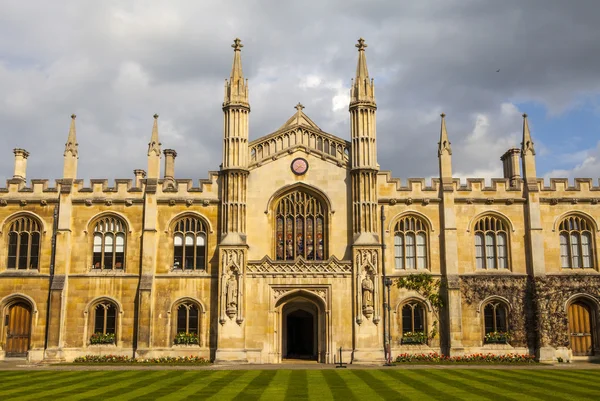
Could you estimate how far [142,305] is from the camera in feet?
111

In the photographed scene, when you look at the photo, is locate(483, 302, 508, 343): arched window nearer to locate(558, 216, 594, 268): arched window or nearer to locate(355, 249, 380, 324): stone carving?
locate(558, 216, 594, 268): arched window

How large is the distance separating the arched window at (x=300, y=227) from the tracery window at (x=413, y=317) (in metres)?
5.50

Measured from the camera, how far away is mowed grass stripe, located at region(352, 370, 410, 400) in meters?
18.2

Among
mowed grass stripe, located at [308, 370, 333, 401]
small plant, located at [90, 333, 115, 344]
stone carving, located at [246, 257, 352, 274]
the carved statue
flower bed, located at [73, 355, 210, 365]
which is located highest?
stone carving, located at [246, 257, 352, 274]

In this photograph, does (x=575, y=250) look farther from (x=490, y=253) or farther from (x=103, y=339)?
(x=103, y=339)

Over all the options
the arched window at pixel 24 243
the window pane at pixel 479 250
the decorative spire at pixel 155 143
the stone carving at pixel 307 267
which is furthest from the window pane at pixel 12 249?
the window pane at pixel 479 250

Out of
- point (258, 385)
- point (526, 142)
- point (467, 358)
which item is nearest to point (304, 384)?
point (258, 385)

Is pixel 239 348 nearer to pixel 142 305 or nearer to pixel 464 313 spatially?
pixel 142 305

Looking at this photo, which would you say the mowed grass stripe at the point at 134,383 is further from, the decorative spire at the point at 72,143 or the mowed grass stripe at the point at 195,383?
the decorative spire at the point at 72,143

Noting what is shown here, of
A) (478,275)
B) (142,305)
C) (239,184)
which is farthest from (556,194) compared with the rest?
(142,305)

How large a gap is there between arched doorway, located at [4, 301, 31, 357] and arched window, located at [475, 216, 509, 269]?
25836 millimetres

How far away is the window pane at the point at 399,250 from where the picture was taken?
35.1 meters

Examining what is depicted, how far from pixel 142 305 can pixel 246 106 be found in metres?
12.7

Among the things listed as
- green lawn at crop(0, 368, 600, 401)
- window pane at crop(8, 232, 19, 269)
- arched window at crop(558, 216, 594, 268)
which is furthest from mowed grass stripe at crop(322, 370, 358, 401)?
window pane at crop(8, 232, 19, 269)
